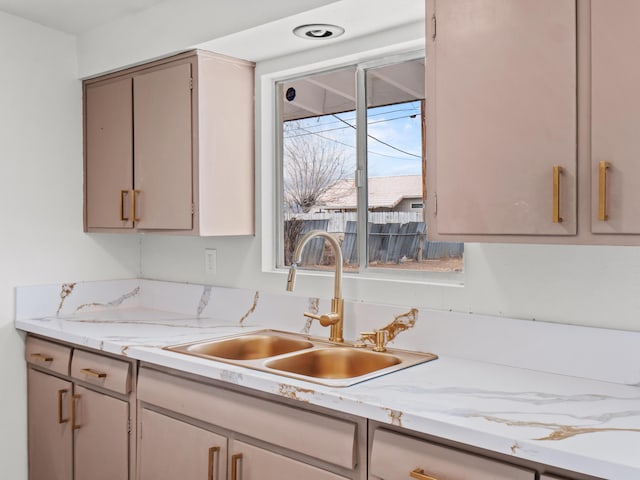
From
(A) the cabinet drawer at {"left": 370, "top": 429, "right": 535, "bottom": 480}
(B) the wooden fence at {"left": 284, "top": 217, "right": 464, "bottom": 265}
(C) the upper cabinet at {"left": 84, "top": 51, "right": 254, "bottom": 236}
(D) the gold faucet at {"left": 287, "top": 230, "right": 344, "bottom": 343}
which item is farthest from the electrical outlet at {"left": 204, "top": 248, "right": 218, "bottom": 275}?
(A) the cabinet drawer at {"left": 370, "top": 429, "right": 535, "bottom": 480}

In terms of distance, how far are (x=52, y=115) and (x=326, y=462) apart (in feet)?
7.14

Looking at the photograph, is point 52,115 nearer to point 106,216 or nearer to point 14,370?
point 106,216

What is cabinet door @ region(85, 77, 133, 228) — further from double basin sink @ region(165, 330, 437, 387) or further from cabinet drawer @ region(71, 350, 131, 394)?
double basin sink @ region(165, 330, 437, 387)

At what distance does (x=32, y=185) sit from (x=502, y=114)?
2197 millimetres

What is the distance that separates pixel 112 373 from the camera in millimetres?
2320

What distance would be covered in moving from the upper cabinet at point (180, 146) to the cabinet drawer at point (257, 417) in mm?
684

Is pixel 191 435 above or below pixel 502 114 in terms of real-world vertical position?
below

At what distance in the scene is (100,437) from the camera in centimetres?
243

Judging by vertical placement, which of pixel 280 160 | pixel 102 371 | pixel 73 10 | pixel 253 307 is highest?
pixel 73 10

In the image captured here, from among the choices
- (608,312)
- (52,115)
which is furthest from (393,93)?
(52,115)

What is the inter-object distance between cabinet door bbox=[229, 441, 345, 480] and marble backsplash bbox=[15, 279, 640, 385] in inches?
24.9

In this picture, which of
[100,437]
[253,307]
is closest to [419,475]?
[253,307]

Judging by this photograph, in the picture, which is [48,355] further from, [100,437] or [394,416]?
[394,416]

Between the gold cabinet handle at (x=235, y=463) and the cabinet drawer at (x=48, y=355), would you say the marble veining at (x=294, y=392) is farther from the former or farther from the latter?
the cabinet drawer at (x=48, y=355)
